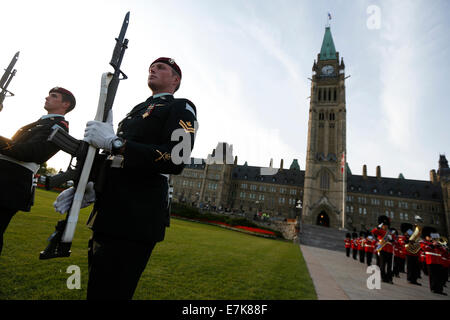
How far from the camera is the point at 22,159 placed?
9.37 feet

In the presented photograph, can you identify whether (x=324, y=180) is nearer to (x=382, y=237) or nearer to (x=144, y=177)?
(x=382, y=237)

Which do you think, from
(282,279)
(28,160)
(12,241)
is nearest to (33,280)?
(28,160)

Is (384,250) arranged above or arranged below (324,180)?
below

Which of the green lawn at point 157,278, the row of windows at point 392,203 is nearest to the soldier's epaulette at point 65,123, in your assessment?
the green lawn at point 157,278

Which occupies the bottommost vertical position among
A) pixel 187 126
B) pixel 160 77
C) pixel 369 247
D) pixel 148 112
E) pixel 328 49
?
pixel 369 247

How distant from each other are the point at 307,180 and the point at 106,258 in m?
59.9

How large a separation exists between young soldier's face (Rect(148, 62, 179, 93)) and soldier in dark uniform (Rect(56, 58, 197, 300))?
1.19 feet

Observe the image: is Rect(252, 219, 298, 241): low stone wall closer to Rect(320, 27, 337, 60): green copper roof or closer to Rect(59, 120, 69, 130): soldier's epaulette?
Rect(59, 120, 69, 130): soldier's epaulette

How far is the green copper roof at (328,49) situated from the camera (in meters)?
70.0

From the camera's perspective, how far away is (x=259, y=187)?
7719 centimetres

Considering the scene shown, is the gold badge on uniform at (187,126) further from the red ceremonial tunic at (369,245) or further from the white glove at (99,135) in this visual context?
the red ceremonial tunic at (369,245)

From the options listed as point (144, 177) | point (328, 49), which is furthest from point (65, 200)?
point (328, 49)

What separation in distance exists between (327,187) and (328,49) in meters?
47.1

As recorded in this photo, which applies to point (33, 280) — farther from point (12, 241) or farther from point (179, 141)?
point (179, 141)
